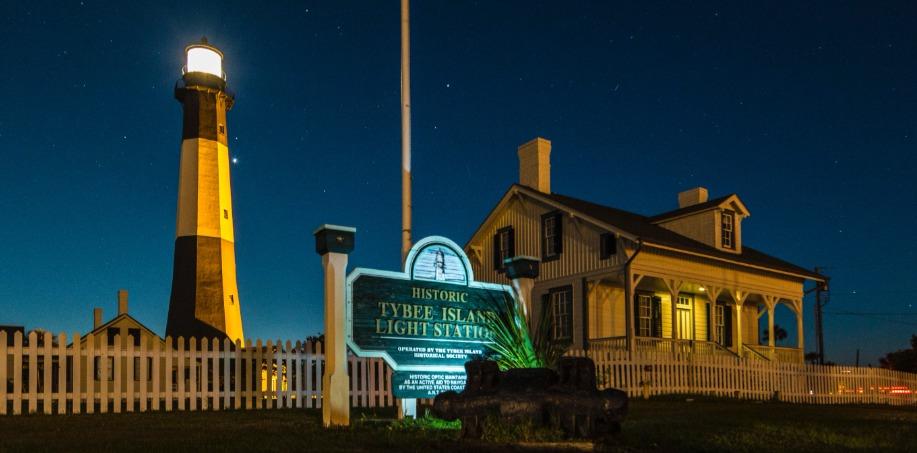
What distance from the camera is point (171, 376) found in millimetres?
14383

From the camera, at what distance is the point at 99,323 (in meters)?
31.9

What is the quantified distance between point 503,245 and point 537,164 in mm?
3155

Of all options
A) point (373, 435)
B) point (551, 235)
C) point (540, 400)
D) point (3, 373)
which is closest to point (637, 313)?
point (551, 235)

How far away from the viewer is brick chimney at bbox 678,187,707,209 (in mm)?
31719

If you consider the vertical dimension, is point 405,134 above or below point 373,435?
above

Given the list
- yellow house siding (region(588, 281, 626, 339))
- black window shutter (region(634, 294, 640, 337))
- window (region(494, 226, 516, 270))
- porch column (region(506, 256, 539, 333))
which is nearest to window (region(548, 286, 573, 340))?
yellow house siding (region(588, 281, 626, 339))

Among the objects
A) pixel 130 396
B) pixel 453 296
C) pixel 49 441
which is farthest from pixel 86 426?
pixel 453 296

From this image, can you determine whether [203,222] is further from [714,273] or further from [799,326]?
[799,326]

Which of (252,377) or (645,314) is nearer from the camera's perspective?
(252,377)

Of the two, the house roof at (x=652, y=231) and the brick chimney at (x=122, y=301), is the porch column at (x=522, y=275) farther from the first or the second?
the brick chimney at (x=122, y=301)

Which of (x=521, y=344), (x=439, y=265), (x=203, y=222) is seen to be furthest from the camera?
(x=203, y=222)

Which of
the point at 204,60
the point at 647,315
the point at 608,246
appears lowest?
the point at 647,315

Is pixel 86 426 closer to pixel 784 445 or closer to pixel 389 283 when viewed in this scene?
pixel 389 283

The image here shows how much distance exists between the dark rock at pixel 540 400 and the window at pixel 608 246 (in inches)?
657
